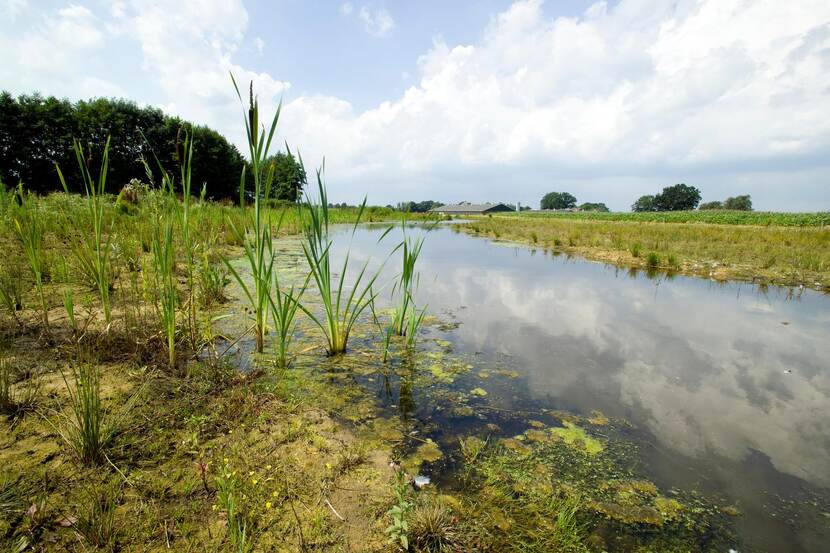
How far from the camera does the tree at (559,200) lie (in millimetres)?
96125

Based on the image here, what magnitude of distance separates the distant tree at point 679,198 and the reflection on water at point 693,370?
74035 mm

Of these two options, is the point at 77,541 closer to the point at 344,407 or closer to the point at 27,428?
the point at 27,428

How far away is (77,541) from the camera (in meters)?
0.93

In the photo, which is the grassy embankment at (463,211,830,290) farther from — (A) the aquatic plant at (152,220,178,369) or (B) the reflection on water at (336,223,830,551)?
(A) the aquatic plant at (152,220,178,369)

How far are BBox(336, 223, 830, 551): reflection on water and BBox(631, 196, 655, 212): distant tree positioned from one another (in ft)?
271

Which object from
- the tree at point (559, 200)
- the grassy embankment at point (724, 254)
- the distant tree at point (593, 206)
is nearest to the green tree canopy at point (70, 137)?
the grassy embankment at point (724, 254)

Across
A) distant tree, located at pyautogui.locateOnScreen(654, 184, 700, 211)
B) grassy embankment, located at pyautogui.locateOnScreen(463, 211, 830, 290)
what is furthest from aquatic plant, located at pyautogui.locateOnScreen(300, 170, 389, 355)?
distant tree, located at pyautogui.locateOnScreen(654, 184, 700, 211)

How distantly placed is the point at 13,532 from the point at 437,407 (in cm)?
157

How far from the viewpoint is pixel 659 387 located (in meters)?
2.32

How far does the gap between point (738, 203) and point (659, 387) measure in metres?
82.7

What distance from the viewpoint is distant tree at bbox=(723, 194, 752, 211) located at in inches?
2393

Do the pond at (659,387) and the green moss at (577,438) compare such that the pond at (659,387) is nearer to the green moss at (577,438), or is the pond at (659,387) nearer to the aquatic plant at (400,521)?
the green moss at (577,438)

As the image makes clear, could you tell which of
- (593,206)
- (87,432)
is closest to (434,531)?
(87,432)

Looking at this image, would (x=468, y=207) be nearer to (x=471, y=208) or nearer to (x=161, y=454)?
(x=471, y=208)
